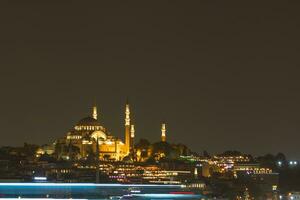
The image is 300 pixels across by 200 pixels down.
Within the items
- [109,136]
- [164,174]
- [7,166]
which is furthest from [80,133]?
[7,166]

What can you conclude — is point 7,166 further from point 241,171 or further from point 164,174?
point 241,171

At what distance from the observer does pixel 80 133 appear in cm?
18462

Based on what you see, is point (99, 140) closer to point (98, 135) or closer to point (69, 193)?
point (98, 135)

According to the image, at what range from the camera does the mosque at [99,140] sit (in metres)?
178

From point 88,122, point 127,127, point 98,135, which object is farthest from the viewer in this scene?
point 88,122

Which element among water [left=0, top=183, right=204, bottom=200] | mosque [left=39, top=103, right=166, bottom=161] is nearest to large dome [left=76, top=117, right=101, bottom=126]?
mosque [left=39, top=103, right=166, bottom=161]

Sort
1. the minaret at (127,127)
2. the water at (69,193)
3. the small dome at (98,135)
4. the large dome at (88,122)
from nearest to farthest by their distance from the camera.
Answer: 1. the water at (69,193)
2. the minaret at (127,127)
3. the small dome at (98,135)
4. the large dome at (88,122)

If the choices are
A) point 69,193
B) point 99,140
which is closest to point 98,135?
point 99,140

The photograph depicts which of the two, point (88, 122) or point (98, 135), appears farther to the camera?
point (88, 122)

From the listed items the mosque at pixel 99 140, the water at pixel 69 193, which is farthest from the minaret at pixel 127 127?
the water at pixel 69 193

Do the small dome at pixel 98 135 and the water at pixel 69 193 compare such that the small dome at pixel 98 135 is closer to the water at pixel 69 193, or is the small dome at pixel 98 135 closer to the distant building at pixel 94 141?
the distant building at pixel 94 141

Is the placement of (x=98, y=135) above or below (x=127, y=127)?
below

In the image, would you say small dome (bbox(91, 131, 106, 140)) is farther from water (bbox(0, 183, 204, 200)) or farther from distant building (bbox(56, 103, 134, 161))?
water (bbox(0, 183, 204, 200))

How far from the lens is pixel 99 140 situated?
180750 mm
